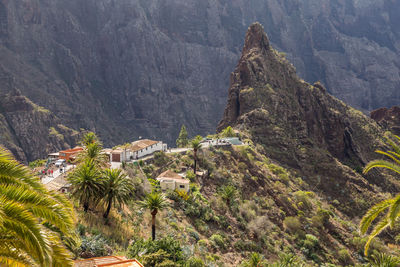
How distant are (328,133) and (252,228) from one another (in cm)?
6056

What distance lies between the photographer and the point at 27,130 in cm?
14875

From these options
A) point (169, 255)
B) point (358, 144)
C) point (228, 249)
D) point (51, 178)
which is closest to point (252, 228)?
point (228, 249)

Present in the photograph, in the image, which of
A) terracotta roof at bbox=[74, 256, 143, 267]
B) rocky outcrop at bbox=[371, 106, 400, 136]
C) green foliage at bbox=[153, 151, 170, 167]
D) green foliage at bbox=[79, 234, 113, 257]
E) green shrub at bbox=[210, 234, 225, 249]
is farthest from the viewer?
rocky outcrop at bbox=[371, 106, 400, 136]

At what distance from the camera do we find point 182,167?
178 ft

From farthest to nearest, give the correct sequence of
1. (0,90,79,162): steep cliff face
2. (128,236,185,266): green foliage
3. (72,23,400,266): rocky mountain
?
(0,90,79,162): steep cliff face → (72,23,400,266): rocky mountain → (128,236,185,266): green foliage

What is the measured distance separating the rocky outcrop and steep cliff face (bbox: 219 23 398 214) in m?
11.0

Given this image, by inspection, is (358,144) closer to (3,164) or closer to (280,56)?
(280,56)

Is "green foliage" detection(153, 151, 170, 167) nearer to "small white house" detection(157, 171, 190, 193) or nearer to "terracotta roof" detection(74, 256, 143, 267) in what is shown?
"small white house" detection(157, 171, 190, 193)

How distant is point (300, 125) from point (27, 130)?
404 ft

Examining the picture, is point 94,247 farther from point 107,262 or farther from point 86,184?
point 86,184

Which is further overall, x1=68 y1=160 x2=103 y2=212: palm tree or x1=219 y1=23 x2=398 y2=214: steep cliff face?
x1=219 y1=23 x2=398 y2=214: steep cliff face

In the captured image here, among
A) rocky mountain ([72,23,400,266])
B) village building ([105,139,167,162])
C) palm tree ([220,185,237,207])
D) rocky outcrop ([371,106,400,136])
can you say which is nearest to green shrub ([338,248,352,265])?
rocky mountain ([72,23,400,266])

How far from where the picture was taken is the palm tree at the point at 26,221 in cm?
819

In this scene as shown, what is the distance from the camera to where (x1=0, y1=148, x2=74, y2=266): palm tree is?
8.19m
